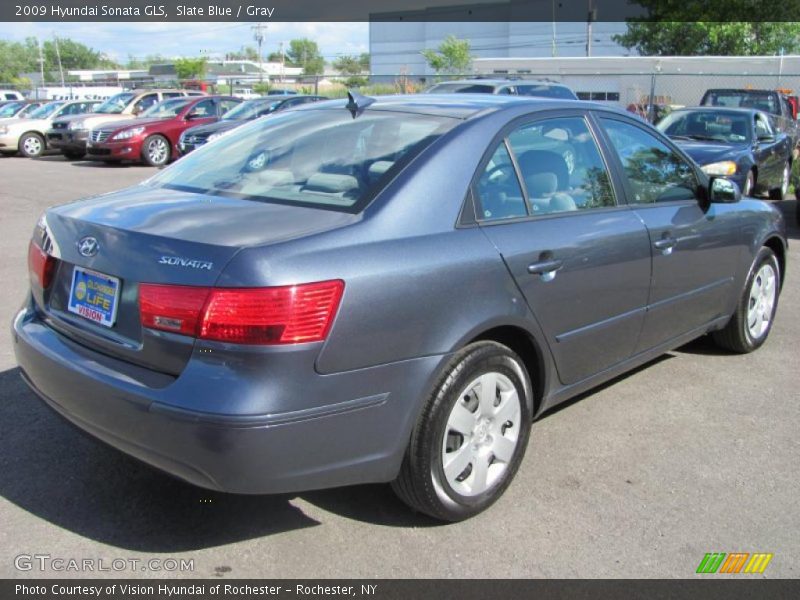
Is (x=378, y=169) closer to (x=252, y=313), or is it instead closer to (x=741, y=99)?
(x=252, y=313)

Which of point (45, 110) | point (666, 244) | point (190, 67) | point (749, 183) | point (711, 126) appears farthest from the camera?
point (190, 67)

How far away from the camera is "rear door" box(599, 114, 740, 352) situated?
4.22 meters

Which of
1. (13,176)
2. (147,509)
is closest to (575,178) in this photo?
(147,509)

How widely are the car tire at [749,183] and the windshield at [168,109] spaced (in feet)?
45.6

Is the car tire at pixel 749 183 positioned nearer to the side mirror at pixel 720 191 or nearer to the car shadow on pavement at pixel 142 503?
the side mirror at pixel 720 191

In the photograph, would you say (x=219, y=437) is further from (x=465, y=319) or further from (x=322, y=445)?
(x=465, y=319)

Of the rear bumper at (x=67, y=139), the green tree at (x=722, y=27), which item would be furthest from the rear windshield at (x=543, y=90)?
the green tree at (x=722, y=27)

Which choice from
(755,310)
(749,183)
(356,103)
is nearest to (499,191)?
(356,103)

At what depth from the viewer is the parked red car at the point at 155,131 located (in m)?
19.1

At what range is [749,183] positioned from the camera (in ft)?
37.8

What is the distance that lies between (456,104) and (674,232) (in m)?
1.47

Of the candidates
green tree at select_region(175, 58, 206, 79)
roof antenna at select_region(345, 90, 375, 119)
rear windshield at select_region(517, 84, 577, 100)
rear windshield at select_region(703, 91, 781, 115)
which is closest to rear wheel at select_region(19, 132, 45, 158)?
rear windshield at select_region(517, 84, 577, 100)

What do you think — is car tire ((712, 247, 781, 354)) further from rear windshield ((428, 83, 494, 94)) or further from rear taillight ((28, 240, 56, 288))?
rear windshield ((428, 83, 494, 94))

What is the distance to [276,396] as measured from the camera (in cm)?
260
